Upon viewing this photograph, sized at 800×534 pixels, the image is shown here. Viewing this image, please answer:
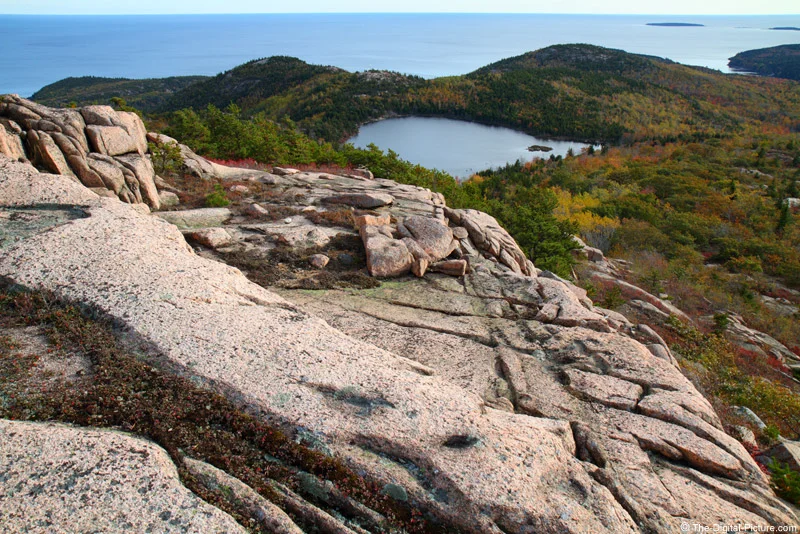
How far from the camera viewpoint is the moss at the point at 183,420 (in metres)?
5.49

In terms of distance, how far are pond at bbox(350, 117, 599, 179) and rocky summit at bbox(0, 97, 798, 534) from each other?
6102cm

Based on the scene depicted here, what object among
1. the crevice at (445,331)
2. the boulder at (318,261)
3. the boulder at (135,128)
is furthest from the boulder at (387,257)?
the boulder at (135,128)

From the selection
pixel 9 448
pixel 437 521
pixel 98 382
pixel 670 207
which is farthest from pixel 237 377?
pixel 670 207

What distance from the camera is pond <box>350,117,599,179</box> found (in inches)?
3177

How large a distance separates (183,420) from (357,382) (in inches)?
96.8

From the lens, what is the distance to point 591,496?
20.0ft

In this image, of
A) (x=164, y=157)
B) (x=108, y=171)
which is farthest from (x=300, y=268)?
(x=164, y=157)

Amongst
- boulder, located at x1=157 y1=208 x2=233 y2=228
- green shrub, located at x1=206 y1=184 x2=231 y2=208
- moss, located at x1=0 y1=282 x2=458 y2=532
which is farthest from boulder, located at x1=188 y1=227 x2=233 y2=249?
moss, located at x1=0 y1=282 x2=458 y2=532

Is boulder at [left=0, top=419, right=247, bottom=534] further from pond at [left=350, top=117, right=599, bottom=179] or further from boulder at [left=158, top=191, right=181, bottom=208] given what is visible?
pond at [left=350, top=117, right=599, bottom=179]

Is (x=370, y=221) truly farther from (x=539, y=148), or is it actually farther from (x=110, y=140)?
(x=539, y=148)

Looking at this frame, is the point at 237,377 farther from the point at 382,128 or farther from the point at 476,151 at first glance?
the point at 382,128

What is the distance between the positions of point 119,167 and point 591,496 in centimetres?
1622

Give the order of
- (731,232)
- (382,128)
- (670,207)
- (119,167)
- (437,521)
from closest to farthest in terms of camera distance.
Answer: (437,521) → (119,167) → (731,232) → (670,207) → (382,128)

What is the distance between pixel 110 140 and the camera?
52.5 feet
